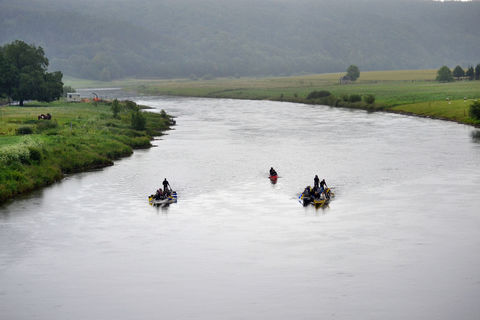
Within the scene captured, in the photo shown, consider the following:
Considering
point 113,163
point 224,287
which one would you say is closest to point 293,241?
point 224,287

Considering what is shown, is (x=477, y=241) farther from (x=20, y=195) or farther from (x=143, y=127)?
(x=143, y=127)

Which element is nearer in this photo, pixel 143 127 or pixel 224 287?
pixel 224 287

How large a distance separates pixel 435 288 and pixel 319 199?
20.4m

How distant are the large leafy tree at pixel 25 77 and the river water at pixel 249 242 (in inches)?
2665

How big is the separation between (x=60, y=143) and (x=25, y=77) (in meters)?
67.6

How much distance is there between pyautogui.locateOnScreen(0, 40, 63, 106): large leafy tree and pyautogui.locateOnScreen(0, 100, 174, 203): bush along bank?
14.3 metres

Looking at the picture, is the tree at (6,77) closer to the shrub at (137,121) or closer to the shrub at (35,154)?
the shrub at (137,121)

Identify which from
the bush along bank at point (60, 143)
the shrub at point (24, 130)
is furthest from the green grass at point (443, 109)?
the shrub at point (24, 130)

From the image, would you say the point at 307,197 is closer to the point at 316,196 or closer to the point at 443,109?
the point at 316,196

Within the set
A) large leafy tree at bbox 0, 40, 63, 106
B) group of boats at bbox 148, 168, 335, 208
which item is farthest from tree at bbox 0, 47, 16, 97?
group of boats at bbox 148, 168, 335, 208

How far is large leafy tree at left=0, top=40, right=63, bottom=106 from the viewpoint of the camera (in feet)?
446

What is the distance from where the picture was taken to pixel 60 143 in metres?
75.5

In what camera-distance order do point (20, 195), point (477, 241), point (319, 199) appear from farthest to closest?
point (20, 195) < point (319, 199) < point (477, 241)

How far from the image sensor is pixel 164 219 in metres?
49.7
